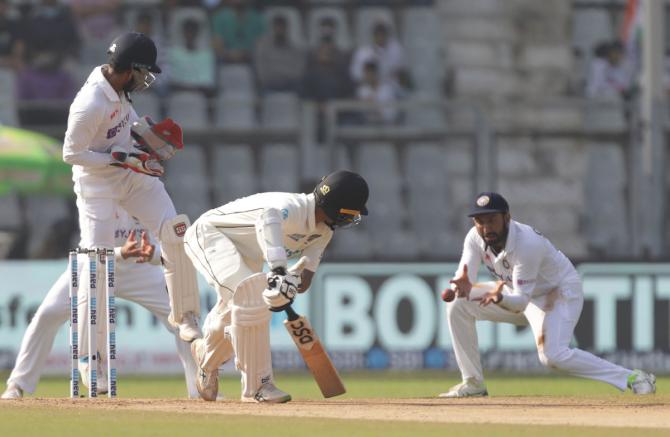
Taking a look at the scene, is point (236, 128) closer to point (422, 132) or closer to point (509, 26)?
point (422, 132)

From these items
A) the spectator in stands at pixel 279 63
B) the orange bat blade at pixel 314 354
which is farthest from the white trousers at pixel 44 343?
the spectator in stands at pixel 279 63

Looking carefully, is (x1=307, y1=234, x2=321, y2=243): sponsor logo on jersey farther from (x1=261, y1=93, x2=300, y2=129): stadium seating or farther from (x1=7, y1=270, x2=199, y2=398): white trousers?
(x1=261, y1=93, x2=300, y2=129): stadium seating

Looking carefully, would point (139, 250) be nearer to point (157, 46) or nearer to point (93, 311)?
point (93, 311)

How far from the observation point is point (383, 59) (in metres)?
18.1

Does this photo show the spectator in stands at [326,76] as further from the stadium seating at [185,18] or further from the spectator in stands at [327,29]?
the stadium seating at [185,18]

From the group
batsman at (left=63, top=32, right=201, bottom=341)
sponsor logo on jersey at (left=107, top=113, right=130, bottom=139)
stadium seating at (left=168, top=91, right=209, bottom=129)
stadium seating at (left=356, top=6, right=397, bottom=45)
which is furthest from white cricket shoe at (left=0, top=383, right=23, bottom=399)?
stadium seating at (left=356, top=6, right=397, bottom=45)

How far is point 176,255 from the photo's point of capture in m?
9.67

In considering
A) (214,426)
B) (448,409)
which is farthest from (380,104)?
(214,426)

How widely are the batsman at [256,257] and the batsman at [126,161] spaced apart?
248 mm

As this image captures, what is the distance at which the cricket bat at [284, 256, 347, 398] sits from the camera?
30.8 feet

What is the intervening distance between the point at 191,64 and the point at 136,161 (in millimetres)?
8402

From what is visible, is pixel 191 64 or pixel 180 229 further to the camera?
pixel 191 64

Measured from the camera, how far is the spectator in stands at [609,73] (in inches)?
727

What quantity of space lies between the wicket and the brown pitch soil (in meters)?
0.19
